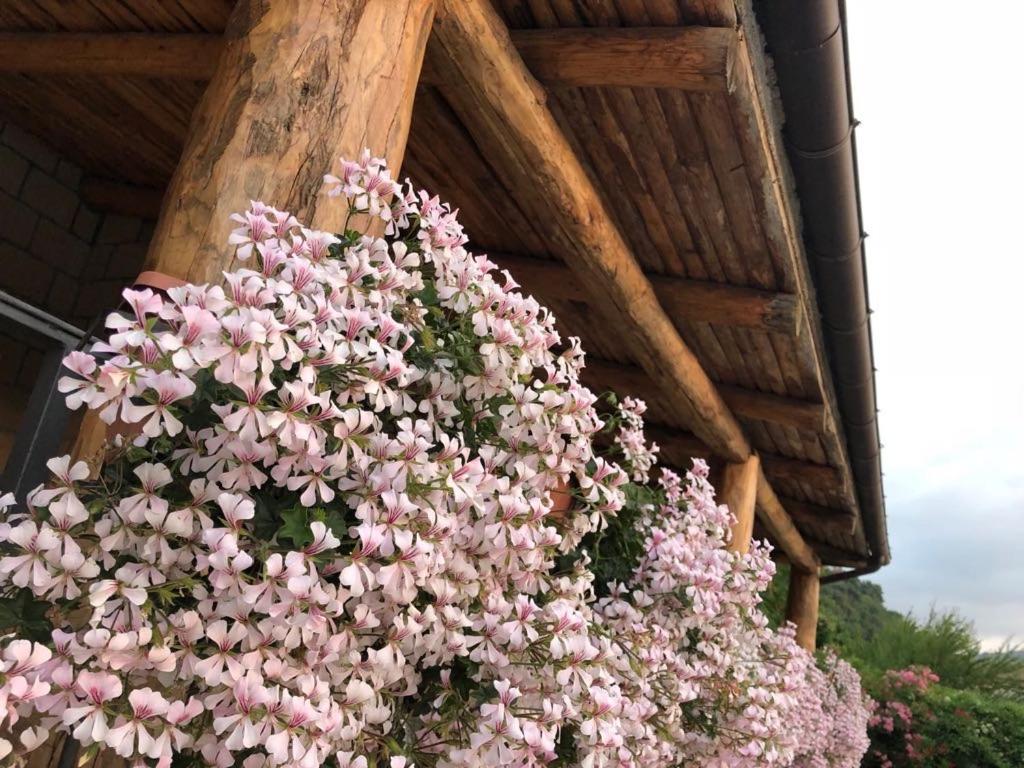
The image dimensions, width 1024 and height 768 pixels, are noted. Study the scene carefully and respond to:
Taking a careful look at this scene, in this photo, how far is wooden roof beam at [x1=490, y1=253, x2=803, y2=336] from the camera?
3.12 meters

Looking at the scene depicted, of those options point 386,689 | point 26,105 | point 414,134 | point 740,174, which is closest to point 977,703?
point 740,174

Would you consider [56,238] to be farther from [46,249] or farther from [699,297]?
[699,297]

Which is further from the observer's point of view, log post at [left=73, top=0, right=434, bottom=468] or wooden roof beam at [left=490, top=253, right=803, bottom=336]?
wooden roof beam at [left=490, top=253, right=803, bottom=336]

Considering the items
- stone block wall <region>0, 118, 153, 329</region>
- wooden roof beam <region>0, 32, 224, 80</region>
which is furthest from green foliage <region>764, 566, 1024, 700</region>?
wooden roof beam <region>0, 32, 224, 80</region>

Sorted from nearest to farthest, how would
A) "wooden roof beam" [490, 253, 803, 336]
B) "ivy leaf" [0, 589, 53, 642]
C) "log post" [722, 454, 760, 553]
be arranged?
"ivy leaf" [0, 589, 53, 642] < "wooden roof beam" [490, 253, 803, 336] < "log post" [722, 454, 760, 553]

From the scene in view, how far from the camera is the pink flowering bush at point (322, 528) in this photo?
0.83 meters

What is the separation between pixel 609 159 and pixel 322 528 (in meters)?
2.11

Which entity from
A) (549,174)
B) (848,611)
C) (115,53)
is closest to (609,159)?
(549,174)

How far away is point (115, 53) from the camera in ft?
8.85

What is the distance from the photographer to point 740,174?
2.54 metres

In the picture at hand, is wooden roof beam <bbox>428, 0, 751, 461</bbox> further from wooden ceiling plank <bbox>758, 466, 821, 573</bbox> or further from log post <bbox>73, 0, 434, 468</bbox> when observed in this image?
wooden ceiling plank <bbox>758, 466, 821, 573</bbox>

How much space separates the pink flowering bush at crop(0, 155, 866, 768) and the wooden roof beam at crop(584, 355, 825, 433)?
9.59 feet

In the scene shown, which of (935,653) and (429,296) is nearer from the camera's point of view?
(429,296)

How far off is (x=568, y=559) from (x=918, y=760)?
734cm
